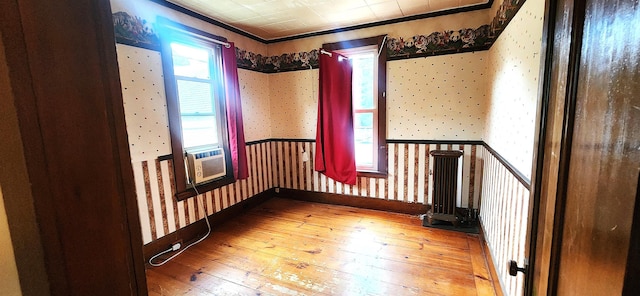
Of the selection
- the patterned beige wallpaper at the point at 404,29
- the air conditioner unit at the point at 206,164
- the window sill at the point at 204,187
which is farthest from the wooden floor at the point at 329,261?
the patterned beige wallpaper at the point at 404,29

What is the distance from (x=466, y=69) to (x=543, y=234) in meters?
2.56

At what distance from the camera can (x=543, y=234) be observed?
28.8 inches

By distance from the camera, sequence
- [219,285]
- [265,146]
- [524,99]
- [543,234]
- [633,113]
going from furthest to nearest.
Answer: [265,146]
[219,285]
[524,99]
[543,234]
[633,113]

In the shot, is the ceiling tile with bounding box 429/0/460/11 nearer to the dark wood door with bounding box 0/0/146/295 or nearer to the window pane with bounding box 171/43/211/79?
the window pane with bounding box 171/43/211/79

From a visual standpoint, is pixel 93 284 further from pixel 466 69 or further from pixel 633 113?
pixel 466 69

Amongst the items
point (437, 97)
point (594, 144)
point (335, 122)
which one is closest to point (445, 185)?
point (437, 97)

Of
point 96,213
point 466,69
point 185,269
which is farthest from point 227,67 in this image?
point 96,213

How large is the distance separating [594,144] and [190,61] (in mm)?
3064

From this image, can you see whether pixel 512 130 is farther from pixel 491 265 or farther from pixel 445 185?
pixel 445 185

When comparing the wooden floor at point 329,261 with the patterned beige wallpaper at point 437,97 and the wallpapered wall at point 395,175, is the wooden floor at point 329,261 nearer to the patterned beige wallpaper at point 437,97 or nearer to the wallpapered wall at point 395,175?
the wallpapered wall at point 395,175

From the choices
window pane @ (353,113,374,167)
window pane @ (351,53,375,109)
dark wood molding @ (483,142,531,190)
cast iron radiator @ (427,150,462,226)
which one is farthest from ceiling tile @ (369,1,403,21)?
dark wood molding @ (483,142,531,190)

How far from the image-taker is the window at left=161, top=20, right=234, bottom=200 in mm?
2535

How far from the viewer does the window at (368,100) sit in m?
3.23

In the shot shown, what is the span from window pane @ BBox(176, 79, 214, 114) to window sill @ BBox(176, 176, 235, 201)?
2.58ft
